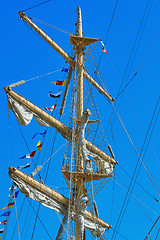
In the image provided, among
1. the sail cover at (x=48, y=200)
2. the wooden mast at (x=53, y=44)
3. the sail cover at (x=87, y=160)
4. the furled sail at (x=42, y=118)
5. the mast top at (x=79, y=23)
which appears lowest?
the sail cover at (x=48, y=200)

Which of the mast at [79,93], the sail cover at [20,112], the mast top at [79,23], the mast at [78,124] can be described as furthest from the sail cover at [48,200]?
the mast top at [79,23]

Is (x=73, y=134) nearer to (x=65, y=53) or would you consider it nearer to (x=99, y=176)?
(x=99, y=176)

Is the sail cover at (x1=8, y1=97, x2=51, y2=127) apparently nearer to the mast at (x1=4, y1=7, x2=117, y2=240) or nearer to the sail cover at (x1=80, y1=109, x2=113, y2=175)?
the mast at (x1=4, y1=7, x2=117, y2=240)

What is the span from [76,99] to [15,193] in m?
5.03

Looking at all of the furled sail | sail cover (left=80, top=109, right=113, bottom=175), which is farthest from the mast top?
sail cover (left=80, top=109, right=113, bottom=175)

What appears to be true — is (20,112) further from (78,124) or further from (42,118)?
(78,124)

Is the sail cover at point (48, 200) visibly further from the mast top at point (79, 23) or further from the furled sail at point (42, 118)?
the mast top at point (79, 23)

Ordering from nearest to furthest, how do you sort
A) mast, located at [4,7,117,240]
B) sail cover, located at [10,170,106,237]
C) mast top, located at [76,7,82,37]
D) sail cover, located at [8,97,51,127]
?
sail cover, located at [10,170,106,237] < mast, located at [4,7,117,240] < sail cover, located at [8,97,51,127] < mast top, located at [76,7,82,37]

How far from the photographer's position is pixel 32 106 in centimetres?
1912

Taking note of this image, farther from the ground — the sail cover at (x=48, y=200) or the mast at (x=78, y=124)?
the mast at (x=78, y=124)

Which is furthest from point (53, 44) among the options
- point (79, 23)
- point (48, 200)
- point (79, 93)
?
point (48, 200)

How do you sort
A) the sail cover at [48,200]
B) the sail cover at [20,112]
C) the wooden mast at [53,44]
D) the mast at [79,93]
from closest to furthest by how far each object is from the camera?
the sail cover at [48,200] → the mast at [79,93] → the sail cover at [20,112] → the wooden mast at [53,44]

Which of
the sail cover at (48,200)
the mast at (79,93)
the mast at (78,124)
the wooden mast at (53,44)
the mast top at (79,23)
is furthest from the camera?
the mast top at (79,23)

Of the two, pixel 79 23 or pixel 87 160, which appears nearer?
pixel 87 160
